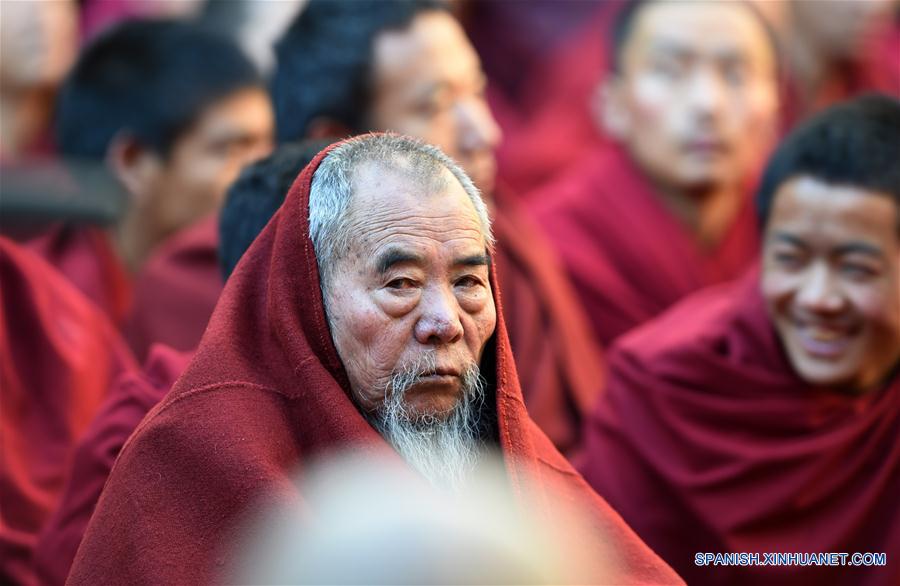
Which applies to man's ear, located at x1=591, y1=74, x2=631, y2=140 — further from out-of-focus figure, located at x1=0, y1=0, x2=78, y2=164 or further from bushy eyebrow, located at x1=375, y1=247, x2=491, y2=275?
bushy eyebrow, located at x1=375, y1=247, x2=491, y2=275

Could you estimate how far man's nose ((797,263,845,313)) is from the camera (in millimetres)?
4344

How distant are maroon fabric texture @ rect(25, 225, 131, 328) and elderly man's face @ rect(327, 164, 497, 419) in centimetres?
284

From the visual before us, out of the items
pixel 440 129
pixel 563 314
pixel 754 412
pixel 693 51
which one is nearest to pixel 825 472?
pixel 754 412

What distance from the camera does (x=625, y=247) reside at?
646 cm

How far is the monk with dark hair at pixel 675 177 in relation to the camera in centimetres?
638

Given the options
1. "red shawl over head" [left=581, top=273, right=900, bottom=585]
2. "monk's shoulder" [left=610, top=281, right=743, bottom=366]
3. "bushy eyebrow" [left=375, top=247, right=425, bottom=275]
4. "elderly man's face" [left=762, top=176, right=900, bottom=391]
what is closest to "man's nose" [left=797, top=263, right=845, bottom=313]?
"elderly man's face" [left=762, top=176, right=900, bottom=391]

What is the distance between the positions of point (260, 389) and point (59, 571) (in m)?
1.06

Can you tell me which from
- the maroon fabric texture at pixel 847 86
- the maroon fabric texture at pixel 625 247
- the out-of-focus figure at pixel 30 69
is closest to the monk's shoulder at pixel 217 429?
the maroon fabric texture at pixel 625 247

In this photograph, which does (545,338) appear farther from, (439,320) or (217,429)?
(217,429)

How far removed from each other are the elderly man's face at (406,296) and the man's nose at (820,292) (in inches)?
57.2

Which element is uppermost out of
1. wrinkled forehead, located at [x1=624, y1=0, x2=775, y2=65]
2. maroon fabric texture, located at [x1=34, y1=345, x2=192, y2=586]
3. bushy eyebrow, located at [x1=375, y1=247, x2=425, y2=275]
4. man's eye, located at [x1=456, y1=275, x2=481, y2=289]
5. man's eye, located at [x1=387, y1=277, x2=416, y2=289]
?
wrinkled forehead, located at [x1=624, y1=0, x2=775, y2=65]

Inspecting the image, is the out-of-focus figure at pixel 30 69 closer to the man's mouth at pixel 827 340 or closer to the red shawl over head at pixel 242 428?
the man's mouth at pixel 827 340

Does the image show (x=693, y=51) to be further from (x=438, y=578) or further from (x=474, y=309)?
(x=438, y=578)

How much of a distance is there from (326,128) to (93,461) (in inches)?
76.0
